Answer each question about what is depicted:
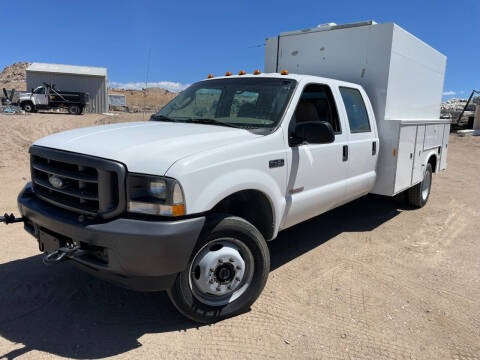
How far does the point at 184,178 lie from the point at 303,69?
4.08 metres

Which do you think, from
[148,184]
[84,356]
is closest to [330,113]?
[148,184]

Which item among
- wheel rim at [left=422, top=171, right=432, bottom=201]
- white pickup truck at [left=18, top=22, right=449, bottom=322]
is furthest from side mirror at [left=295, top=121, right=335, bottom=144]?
wheel rim at [left=422, top=171, right=432, bottom=201]

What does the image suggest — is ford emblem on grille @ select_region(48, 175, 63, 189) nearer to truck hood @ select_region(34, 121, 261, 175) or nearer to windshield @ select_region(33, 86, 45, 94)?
truck hood @ select_region(34, 121, 261, 175)

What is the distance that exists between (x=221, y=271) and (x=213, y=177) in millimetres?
786

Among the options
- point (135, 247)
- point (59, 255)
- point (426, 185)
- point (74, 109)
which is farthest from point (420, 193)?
point (74, 109)

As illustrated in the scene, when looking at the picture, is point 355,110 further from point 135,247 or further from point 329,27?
point 135,247

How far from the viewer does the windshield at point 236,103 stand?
375cm

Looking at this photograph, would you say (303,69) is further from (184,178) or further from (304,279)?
(184,178)

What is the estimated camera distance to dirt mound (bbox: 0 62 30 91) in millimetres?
80062

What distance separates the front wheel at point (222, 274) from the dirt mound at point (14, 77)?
8644cm

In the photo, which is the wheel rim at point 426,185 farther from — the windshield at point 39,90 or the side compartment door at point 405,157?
the windshield at point 39,90

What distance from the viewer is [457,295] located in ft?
12.4

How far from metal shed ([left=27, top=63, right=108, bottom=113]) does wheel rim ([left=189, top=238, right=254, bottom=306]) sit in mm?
31996

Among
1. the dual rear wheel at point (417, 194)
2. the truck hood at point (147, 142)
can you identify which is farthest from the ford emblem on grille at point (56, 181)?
the dual rear wheel at point (417, 194)
